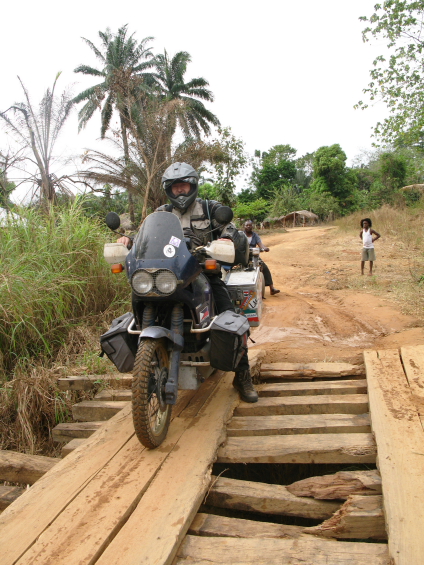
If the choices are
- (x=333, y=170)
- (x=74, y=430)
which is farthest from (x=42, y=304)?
(x=333, y=170)

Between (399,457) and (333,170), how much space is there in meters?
34.0

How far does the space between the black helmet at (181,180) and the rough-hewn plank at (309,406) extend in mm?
1608

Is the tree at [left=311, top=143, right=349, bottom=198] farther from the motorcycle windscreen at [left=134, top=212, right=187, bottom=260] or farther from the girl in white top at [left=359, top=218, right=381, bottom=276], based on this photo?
the motorcycle windscreen at [left=134, top=212, right=187, bottom=260]

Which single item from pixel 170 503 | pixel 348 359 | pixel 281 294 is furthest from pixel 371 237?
pixel 170 503

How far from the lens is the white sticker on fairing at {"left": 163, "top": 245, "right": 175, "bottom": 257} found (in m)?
2.60

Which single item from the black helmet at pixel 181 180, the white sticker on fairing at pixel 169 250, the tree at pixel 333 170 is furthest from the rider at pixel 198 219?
the tree at pixel 333 170

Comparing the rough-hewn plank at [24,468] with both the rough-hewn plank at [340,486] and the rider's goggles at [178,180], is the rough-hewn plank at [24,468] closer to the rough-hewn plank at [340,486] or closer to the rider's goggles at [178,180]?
the rough-hewn plank at [340,486]

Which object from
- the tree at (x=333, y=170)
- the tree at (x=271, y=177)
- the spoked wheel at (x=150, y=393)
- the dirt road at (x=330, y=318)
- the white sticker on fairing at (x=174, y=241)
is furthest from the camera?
the tree at (x=271, y=177)

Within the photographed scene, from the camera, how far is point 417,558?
1549 mm

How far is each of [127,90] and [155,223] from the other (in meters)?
16.2

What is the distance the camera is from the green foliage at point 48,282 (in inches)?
161

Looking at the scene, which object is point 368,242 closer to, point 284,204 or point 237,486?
point 237,486

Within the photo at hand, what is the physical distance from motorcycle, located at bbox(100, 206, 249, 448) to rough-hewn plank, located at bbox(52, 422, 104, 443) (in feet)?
2.26

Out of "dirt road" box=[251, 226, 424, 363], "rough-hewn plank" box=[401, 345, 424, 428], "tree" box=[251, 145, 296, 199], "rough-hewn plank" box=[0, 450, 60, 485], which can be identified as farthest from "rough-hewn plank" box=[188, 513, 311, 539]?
"tree" box=[251, 145, 296, 199]
